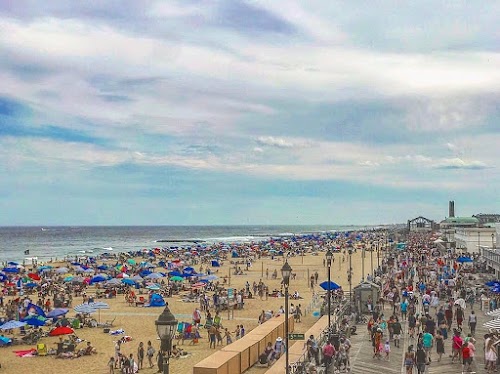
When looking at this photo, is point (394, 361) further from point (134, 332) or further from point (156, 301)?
point (156, 301)

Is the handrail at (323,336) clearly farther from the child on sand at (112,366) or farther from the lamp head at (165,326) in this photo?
the lamp head at (165,326)

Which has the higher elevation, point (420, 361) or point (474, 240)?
point (474, 240)

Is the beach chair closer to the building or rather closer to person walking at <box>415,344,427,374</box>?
person walking at <box>415,344,427,374</box>

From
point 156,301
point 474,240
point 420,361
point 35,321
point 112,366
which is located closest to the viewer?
point 420,361

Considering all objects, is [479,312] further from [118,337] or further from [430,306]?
[118,337]

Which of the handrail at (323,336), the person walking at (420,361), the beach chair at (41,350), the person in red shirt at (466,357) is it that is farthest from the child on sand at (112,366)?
the person in red shirt at (466,357)

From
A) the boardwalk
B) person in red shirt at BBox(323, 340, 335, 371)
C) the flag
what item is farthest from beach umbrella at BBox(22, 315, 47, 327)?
person in red shirt at BBox(323, 340, 335, 371)

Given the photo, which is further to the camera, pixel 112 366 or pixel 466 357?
pixel 112 366

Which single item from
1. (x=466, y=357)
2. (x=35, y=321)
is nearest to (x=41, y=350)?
(x=35, y=321)

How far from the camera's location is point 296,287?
46375 mm

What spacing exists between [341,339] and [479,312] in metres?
10.9

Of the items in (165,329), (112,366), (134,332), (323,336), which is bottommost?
(134,332)

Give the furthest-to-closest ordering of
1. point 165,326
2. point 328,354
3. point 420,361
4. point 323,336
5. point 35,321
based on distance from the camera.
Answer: point 35,321, point 323,336, point 328,354, point 420,361, point 165,326

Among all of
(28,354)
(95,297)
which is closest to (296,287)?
(95,297)
